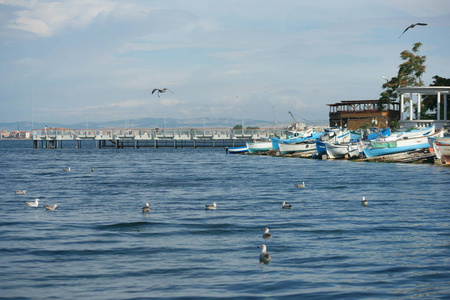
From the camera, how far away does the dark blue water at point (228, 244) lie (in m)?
15.4

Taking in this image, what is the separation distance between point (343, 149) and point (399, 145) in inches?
376

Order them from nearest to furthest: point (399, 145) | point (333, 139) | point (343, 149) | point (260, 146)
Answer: point (399, 145) → point (343, 149) → point (333, 139) → point (260, 146)

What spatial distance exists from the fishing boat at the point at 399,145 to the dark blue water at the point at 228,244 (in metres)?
20.2

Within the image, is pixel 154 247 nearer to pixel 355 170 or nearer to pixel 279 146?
pixel 355 170

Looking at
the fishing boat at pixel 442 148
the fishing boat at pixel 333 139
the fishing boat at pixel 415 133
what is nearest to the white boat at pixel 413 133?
the fishing boat at pixel 415 133

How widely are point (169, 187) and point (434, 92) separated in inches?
1634

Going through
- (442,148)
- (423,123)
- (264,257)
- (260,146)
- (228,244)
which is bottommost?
(228,244)

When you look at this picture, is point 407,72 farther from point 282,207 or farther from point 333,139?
point 282,207

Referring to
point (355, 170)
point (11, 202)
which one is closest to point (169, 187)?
point (11, 202)

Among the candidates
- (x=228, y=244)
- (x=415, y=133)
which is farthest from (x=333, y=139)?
(x=228, y=244)

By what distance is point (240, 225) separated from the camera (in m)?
24.1

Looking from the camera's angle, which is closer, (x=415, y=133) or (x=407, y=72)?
(x=415, y=133)

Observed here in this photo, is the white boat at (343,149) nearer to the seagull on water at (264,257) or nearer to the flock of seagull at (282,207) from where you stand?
the flock of seagull at (282,207)

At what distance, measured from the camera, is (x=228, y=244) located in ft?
67.4
